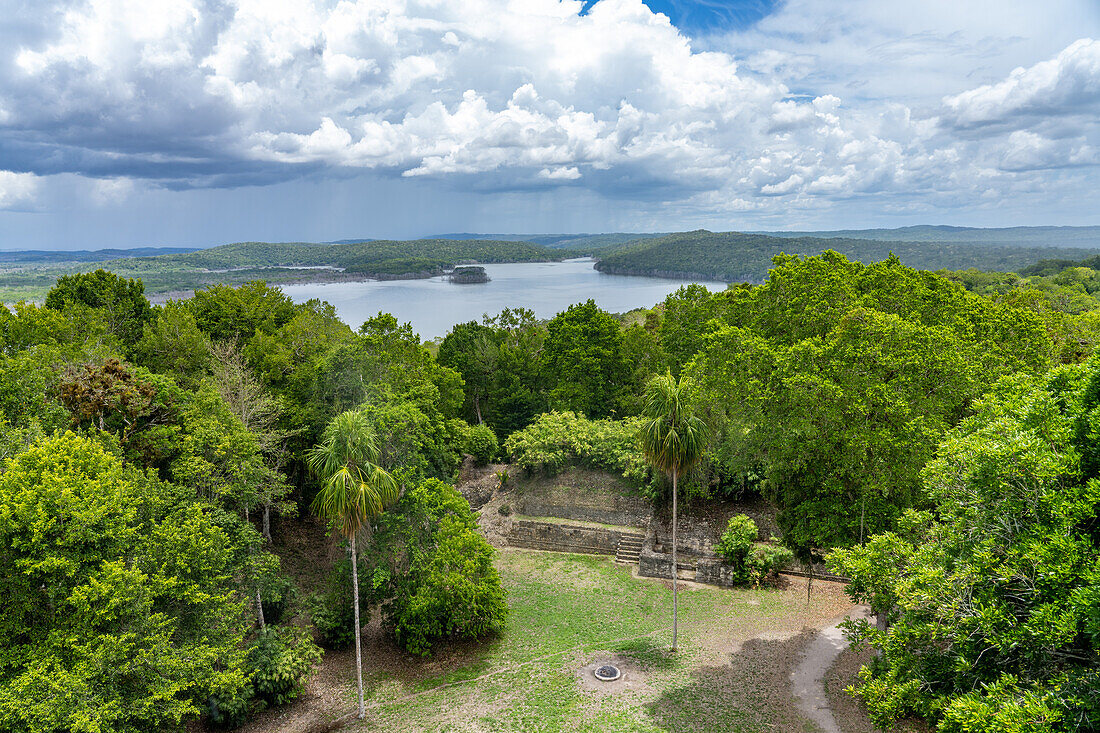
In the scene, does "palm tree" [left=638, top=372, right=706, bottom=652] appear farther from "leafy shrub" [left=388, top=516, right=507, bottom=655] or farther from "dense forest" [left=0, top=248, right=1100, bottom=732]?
"leafy shrub" [left=388, top=516, right=507, bottom=655]

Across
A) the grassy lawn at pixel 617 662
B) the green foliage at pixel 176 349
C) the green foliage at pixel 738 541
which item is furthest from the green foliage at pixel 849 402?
the green foliage at pixel 176 349

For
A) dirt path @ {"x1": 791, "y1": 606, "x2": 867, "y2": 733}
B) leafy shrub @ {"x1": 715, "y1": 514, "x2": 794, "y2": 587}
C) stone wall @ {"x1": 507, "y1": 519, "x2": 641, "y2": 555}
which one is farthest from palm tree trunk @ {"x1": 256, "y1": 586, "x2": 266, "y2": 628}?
leafy shrub @ {"x1": 715, "y1": 514, "x2": 794, "y2": 587}

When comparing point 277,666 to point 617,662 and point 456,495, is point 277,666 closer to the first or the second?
point 456,495

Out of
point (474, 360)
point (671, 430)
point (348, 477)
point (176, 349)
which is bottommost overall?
point (474, 360)

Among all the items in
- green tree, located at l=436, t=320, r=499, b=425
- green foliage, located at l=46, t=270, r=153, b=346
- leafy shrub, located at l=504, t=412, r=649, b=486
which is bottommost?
leafy shrub, located at l=504, t=412, r=649, b=486

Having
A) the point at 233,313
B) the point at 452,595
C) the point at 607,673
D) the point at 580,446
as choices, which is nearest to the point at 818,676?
the point at 607,673
